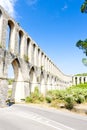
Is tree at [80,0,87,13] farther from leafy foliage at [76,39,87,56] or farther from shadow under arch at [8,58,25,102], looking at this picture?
shadow under arch at [8,58,25,102]

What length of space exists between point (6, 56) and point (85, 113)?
975cm

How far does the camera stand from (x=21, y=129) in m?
8.79

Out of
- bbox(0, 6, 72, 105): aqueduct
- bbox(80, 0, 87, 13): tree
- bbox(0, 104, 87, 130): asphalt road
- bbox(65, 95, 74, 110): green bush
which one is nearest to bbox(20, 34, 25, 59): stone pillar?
bbox(0, 6, 72, 105): aqueduct

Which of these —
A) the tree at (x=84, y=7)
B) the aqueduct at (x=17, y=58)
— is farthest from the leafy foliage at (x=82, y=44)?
the aqueduct at (x=17, y=58)

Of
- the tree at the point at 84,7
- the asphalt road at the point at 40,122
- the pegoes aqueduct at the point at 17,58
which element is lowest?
the asphalt road at the point at 40,122

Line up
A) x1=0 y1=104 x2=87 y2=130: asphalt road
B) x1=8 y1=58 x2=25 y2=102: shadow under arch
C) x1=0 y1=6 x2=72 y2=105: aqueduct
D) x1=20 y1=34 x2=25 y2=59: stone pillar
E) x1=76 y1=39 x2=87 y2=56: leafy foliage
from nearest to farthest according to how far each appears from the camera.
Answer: x1=0 y1=104 x2=87 y2=130: asphalt road
x1=76 y1=39 x2=87 y2=56: leafy foliage
x1=0 y1=6 x2=72 y2=105: aqueduct
x1=8 y1=58 x2=25 y2=102: shadow under arch
x1=20 y1=34 x2=25 y2=59: stone pillar

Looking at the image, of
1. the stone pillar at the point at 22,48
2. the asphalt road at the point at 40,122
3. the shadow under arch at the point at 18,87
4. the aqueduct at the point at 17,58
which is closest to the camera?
the asphalt road at the point at 40,122

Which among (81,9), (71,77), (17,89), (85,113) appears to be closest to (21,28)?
(17,89)

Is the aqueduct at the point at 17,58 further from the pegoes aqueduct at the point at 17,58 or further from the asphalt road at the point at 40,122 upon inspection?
the asphalt road at the point at 40,122

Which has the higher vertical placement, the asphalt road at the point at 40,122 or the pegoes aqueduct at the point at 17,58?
the pegoes aqueduct at the point at 17,58

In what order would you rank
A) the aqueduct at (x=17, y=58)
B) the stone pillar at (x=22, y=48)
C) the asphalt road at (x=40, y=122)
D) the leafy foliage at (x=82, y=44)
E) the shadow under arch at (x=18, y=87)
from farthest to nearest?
the stone pillar at (x=22, y=48) < the shadow under arch at (x=18, y=87) < the aqueduct at (x=17, y=58) < the leafy foliage at (x=82, y=44) < the asphalt road at (x=40, y=122)

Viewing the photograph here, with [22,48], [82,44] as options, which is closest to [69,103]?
[82,44]

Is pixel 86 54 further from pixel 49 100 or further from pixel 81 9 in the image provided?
pixel 49 100

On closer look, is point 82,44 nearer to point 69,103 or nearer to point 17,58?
point 69,103
